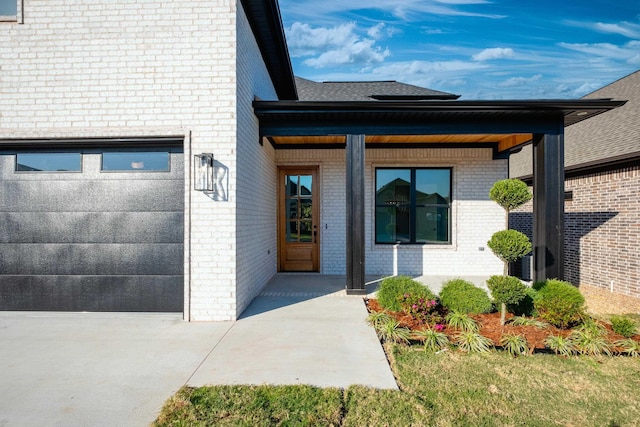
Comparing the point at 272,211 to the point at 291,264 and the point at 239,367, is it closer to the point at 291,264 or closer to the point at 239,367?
the point at 291,264

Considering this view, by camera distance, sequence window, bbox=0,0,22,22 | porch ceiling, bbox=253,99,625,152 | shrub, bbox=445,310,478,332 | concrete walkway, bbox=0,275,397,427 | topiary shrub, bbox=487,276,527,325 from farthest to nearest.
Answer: porch ceiling, bbox=253,99,625,152, window, bbox=0,0,22,22, topiary shrub, bbox=487,276,527,325, shrub, bbox=445,310,478,332, concrete walkway, bbox=0,275,397,427

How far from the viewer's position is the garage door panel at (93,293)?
4.62m

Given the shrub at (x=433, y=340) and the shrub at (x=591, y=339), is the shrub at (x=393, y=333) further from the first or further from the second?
the shrub at (x=591, y=339)

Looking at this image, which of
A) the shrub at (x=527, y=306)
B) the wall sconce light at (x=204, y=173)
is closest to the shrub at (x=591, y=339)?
the shrub at (x=527, y=306)

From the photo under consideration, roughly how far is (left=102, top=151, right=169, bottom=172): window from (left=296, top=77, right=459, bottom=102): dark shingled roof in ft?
20.5

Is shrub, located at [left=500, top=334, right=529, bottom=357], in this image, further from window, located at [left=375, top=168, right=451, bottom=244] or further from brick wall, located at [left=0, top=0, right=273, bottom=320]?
window, located at [left=375, top=168, right=451, bottom=244]

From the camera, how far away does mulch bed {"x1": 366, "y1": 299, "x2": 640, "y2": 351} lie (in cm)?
369

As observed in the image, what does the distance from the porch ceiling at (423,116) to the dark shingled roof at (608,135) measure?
191cm

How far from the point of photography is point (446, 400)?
2.53 m

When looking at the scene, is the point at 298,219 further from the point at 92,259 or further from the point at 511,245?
the point at 511,245

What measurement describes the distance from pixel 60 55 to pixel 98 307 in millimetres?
→ 3678

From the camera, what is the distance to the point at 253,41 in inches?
216

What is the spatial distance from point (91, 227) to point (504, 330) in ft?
19.4

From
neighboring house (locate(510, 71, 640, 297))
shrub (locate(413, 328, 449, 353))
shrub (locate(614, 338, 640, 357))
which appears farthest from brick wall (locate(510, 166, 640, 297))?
shrub (locate(413, 328, 449, 353))
